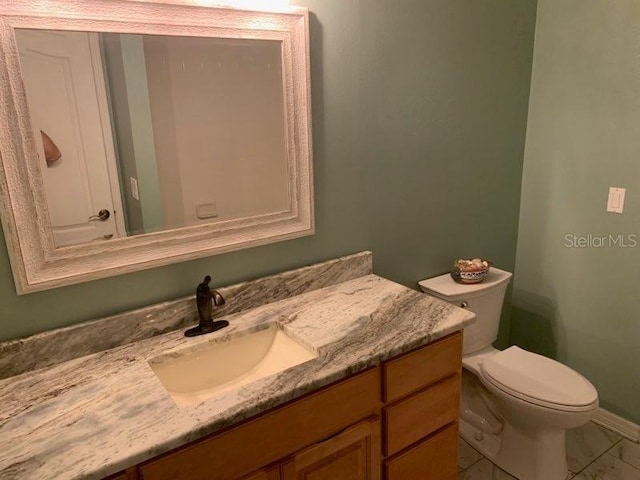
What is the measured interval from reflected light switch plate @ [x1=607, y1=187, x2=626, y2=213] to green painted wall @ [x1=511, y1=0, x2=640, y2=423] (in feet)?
0.08

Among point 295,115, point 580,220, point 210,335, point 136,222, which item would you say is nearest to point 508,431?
point 580,220

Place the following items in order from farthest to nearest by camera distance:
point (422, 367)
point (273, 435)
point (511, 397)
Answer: point (511, 397)
point (422, 367)
point (273, 435)

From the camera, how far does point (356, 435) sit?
4.40ft

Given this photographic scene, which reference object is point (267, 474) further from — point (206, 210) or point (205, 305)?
point (206, 210)

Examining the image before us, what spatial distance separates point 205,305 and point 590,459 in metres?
1.82

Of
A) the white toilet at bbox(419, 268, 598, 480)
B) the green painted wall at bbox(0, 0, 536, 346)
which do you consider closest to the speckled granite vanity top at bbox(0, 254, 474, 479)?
the green painted wall at bbox(0, 0, 536, 346)

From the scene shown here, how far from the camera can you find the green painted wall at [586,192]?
6.53ft

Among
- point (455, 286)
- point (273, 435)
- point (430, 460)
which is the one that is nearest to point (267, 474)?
point (273, 435)

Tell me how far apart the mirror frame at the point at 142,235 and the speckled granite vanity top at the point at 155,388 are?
0.23m

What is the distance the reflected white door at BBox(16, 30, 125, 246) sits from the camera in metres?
1.19

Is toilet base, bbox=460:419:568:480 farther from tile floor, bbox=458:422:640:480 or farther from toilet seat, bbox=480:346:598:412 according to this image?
toilet seat, bbox=480:346:598:412

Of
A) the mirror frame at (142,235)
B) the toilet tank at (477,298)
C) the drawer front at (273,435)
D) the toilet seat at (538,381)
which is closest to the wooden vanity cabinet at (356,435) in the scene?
the drawer front at (273,435)

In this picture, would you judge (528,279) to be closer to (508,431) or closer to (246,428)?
(508,431)

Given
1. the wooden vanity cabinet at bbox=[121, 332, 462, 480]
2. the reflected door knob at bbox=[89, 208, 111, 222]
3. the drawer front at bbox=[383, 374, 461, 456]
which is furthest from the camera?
the drawer front at bbox=[383, 374, 461, 456]
